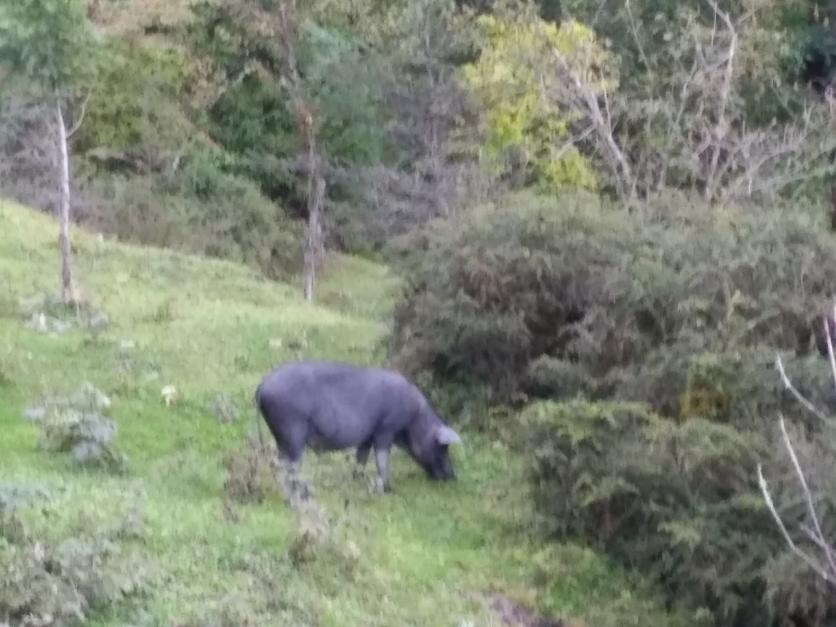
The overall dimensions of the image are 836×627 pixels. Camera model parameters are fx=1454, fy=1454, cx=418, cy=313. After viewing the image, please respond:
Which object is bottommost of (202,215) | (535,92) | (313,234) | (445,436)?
(202,215)

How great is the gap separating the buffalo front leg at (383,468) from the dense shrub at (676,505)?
1.39m

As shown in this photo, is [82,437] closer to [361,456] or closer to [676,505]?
[361,456]

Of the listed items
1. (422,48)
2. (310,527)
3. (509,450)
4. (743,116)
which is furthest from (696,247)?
(422,48)

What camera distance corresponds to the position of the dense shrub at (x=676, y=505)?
11852 millimetres

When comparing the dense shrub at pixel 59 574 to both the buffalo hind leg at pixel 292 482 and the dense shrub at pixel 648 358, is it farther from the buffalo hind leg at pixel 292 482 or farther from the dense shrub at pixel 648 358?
the dense shrub at pixel 648 358

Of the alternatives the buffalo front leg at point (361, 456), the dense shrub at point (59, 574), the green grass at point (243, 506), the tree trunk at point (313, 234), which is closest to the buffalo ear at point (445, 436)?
the green grass at point (243, 506)

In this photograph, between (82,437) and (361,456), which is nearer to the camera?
(82,437)

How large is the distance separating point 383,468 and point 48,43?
26.3 feet

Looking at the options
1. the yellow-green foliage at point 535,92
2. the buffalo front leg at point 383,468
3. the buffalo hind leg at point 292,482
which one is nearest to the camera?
the buffalo hind leg at point 292,482

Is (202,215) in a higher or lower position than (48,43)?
lower

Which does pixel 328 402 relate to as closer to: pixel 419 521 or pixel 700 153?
pixel 419 521

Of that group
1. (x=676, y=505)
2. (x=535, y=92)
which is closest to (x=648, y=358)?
(x=676, y=505)

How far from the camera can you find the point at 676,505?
42.2ft

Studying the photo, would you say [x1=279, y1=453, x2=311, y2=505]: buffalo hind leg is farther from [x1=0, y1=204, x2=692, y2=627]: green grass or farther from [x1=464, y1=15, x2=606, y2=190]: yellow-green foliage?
[x1=464, y1=15, x2=606, y2=190]: yellow-green foliage
